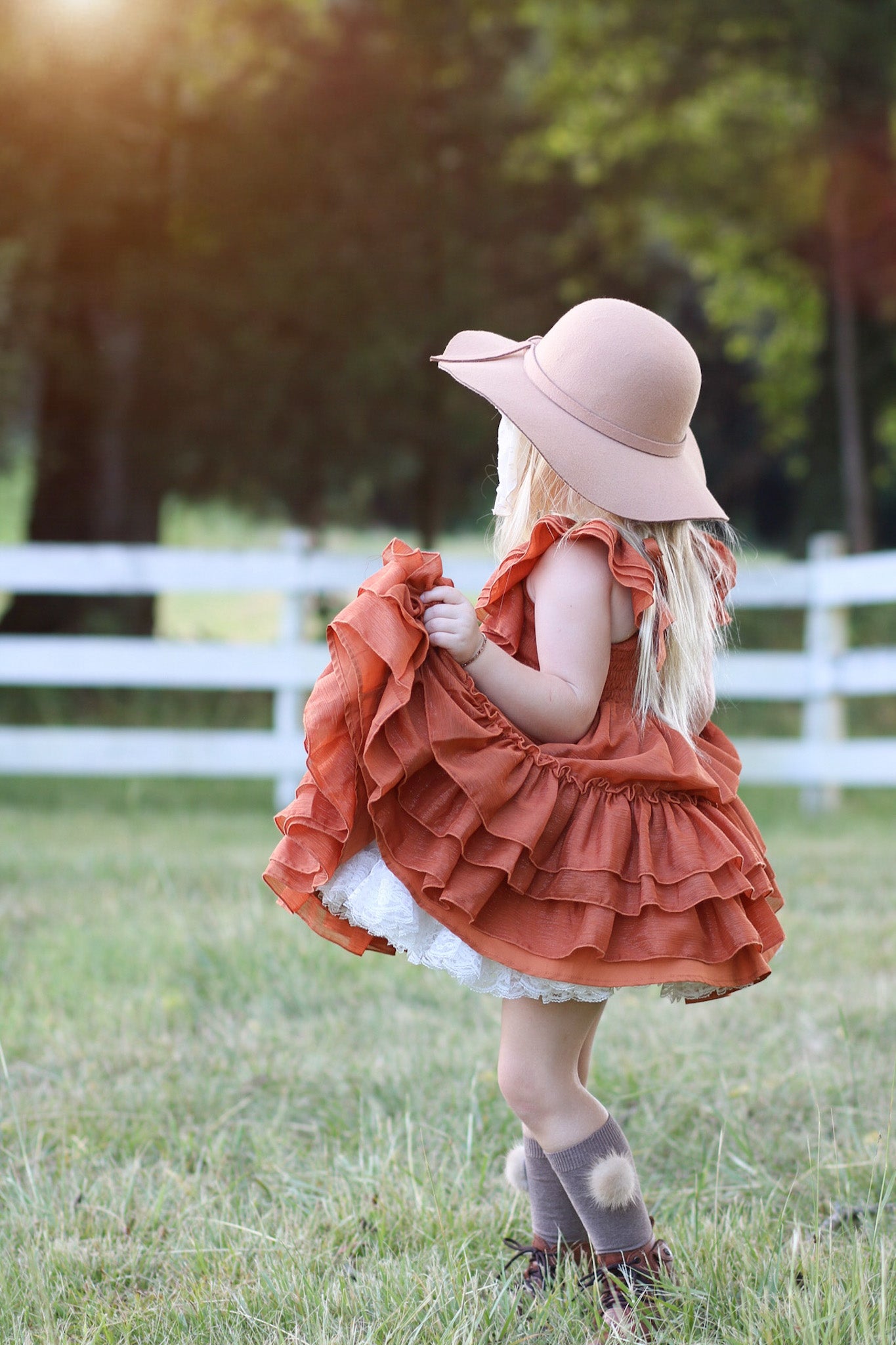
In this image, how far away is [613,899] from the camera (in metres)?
1.71

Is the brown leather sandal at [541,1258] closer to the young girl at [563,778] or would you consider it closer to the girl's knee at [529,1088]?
the young girl at [563,778]

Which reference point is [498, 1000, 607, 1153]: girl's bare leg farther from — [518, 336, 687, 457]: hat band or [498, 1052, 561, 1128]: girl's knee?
[518, 336, 687, 457]: hat band

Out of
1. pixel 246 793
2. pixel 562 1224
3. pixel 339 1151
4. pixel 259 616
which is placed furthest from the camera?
pixel 259 616

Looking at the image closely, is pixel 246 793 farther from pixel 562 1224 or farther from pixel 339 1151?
pixel 562 1224

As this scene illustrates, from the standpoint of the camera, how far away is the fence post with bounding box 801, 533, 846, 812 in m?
6.94

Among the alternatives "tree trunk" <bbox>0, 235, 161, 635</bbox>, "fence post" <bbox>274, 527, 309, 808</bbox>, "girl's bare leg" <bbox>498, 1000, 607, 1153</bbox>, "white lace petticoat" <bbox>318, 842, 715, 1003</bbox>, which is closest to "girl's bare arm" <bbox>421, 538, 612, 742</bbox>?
"white lace petticoat" <bbox>318, 842, 715, 1003</bbox>

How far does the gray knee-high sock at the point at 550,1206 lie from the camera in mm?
2000

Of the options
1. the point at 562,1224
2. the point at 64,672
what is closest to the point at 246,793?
the point at 64,672

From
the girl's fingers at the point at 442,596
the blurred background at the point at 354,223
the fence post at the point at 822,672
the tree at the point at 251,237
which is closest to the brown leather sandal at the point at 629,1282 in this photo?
the girl's fingers at the point at 442,596

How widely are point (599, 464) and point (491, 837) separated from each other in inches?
22.4

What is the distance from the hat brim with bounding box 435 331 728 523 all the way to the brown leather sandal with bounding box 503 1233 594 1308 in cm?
110

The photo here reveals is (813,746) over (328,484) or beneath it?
beneath

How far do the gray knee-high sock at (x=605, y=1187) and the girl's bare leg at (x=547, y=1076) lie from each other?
0.02 meters

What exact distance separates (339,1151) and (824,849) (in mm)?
3697
